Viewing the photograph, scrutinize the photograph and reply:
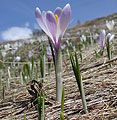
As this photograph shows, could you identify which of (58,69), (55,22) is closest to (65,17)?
(55,22)

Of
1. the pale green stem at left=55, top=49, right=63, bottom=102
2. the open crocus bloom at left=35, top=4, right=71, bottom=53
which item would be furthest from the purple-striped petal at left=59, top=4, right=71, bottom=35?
the pale green stem at left=55, top=49, right=63, bottom=102

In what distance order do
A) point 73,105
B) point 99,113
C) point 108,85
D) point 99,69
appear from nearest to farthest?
point 99,113 → point 73,105 → point 108,85 → point 99,69

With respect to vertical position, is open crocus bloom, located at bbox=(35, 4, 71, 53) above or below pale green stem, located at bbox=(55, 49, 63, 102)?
above

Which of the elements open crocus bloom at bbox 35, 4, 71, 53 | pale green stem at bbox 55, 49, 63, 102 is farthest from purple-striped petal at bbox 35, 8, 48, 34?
pale green stem at bbox 55, 49, 63, 102

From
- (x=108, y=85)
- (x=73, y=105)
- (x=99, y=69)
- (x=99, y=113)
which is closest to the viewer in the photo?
(x=99, y=113)

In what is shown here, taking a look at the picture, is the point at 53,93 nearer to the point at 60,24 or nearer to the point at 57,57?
the point at 57,57

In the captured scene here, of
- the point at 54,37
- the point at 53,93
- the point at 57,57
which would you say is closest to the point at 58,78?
the point at 57,57

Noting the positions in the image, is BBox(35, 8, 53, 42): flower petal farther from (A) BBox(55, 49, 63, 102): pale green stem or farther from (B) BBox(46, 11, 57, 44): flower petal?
(A) BBox(55, 49, 63, 102): pale green stem

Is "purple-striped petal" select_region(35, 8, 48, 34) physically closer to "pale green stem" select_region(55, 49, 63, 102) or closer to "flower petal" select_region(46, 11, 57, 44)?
"flower petal" select_region(46, 11, 57, 44)

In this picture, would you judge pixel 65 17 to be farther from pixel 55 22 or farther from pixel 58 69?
pixel 58 69
